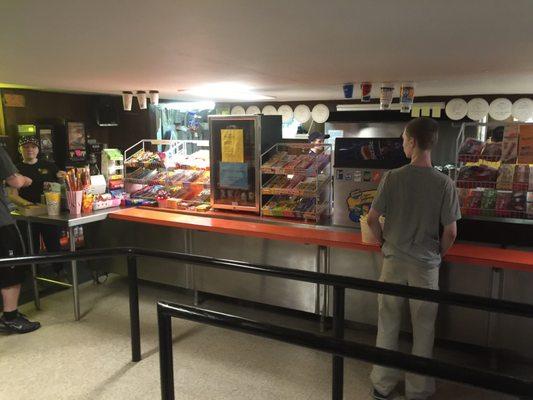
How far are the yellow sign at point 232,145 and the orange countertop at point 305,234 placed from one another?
59 centimetres

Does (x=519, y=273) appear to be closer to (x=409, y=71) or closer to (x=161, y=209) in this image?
(x=409, y=71)

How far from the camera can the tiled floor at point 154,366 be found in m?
2.73

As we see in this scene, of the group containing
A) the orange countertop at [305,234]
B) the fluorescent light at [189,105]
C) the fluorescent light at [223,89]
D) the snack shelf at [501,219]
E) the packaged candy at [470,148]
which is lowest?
the orange countertop at [305,234]

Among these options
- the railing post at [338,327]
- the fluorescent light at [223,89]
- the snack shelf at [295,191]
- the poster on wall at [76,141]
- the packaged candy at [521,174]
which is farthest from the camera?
the poster on wall at [76,141]

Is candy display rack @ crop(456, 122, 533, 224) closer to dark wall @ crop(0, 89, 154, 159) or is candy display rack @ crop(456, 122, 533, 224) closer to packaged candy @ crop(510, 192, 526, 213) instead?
packaged candy @ crop(510, 192, 526, 213)

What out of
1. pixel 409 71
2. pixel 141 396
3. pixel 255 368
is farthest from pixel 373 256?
pixel 141 396

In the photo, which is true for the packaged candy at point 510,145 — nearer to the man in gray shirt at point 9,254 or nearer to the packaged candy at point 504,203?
the packaged candy at point 504,203

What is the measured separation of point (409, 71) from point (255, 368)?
7.97 feet

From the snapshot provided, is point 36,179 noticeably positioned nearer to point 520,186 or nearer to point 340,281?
point 340,281

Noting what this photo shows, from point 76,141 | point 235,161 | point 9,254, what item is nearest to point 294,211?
point 235,161

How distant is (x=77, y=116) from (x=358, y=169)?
5310mm

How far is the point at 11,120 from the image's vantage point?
5.94 metres

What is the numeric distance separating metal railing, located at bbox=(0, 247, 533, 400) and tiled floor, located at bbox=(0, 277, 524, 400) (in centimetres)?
84

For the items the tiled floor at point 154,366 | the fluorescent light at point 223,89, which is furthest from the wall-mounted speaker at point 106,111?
the tiled floor at point 154,366
